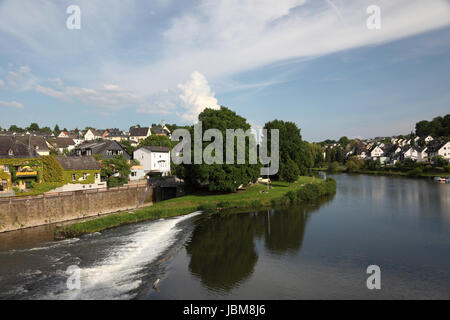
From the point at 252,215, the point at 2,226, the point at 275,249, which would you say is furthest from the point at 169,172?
the point at 275,249

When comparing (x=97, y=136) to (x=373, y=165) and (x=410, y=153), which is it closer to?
(x=373, y=165)

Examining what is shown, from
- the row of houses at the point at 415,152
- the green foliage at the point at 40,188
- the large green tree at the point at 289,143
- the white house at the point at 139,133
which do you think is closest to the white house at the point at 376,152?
the row of houses at the point at 415,152

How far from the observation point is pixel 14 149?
3881cm

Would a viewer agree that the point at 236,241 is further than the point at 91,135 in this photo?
No

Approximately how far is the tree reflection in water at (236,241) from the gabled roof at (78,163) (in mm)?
19639

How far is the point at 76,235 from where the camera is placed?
28688 mm

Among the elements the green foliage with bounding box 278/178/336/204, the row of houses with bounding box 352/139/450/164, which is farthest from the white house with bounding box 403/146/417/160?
the green foliage with bounding box 278/178/336/204

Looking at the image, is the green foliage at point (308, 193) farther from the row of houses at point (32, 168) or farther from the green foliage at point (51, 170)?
the green foliage at point (51, 170)

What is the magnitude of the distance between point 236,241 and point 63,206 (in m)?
20.9

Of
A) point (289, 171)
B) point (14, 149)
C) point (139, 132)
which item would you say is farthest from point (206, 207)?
point (139, 132)

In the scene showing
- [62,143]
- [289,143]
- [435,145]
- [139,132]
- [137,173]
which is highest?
[139,132]

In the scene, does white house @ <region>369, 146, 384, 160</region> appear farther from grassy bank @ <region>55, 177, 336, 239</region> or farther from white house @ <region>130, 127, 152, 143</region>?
white house @ <region>130, 127, 152, 143</region>

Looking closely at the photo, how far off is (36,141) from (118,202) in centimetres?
2969

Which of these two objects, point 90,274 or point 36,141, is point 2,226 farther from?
point 36,141
